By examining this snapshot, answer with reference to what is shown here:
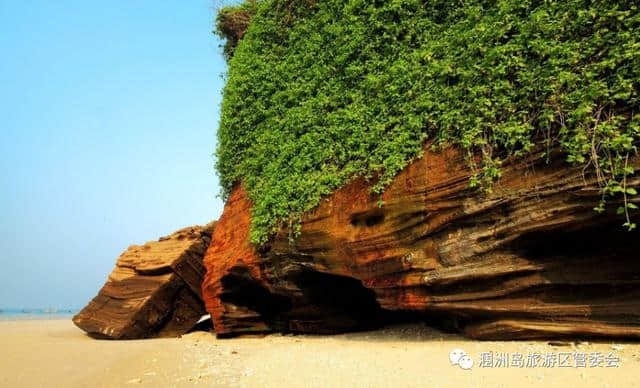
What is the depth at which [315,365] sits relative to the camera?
17.3 feet

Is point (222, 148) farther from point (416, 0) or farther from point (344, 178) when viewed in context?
point (416, 0)

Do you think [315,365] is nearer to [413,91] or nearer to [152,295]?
[413,91]

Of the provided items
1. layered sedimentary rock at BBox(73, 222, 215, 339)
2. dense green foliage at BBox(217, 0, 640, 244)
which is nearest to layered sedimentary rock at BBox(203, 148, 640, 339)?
dense green foliage at BBox(217, 0, 640, 244)

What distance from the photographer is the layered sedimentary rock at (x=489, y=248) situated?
4.67 metres

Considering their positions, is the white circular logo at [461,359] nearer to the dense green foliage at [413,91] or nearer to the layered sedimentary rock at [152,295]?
the dense green foliage at [413,91]

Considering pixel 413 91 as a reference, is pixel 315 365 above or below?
below

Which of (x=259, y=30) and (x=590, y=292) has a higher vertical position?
(x=259, y=30)

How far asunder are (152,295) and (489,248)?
25.8 ft

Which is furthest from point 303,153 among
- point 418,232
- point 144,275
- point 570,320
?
point 144,275

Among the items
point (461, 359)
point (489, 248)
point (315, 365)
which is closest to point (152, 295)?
point (315, 365)

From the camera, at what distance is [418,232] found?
5.92 meters

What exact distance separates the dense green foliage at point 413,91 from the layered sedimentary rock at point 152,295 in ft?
7.12

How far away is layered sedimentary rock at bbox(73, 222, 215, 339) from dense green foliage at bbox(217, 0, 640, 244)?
2171mm

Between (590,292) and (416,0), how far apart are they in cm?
468
